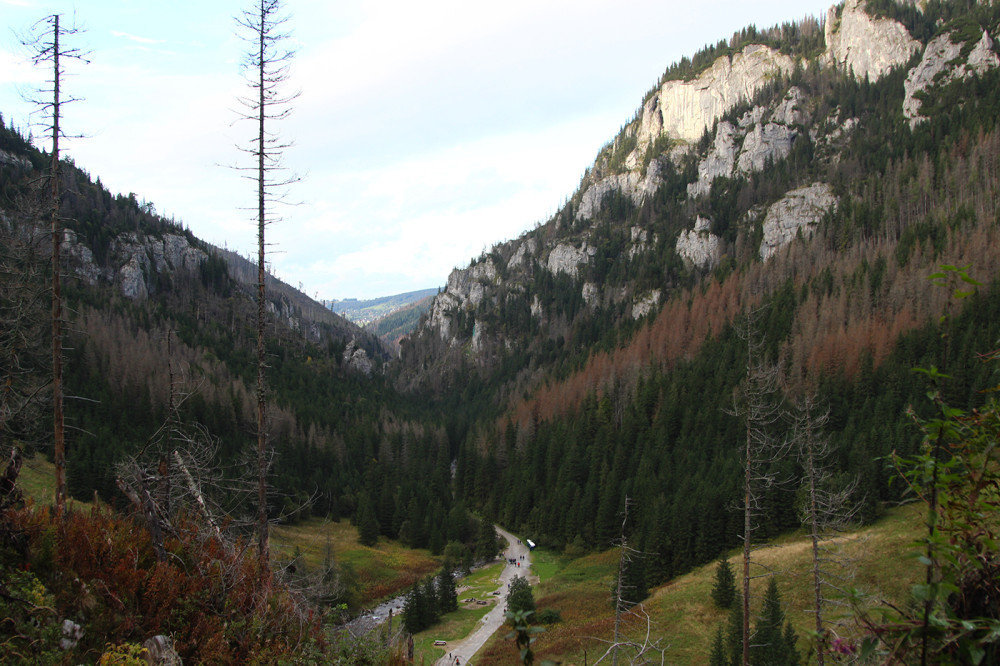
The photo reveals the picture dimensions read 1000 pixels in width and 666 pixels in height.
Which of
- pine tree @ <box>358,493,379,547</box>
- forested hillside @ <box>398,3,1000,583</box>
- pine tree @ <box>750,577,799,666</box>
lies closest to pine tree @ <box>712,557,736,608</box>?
pine tree @ <box>750,577,799,666</box>

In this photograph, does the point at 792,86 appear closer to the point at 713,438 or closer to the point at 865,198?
the point at 865,198

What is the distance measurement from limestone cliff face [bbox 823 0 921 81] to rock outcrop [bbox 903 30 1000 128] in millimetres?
17930

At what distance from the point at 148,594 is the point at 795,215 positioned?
170897 millimetres

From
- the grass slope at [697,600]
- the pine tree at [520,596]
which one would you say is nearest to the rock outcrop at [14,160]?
the grass slope at [697,600]

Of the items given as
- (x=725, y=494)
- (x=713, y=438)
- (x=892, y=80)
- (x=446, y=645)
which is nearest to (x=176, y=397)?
(x=446, y=645)

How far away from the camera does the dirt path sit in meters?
35.4

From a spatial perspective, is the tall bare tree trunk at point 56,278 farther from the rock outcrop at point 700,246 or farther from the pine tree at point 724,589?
the rock outcrop at point 700,246

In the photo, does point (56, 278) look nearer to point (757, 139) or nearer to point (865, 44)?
point (757, 139)

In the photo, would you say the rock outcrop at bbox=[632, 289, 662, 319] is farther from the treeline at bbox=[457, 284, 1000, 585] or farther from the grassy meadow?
the grassy meadow

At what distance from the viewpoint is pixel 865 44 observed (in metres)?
182

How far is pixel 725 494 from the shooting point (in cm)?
5472

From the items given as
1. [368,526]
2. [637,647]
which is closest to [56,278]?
[637,647]

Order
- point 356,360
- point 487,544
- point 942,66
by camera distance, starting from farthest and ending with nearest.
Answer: point 356,360 → point 942,66 → point 487,544

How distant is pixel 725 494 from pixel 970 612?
57.4 meters
